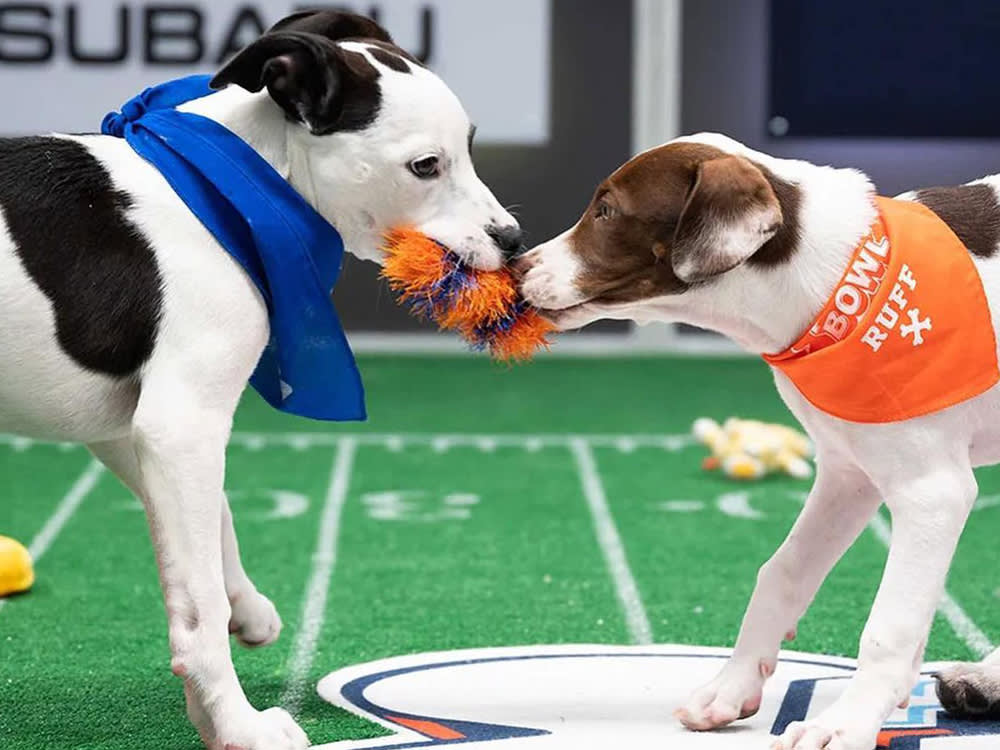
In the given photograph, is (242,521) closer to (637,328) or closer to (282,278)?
(282,278)

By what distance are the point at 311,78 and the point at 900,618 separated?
1.85m

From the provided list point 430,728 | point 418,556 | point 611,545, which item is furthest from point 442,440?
point 430,728

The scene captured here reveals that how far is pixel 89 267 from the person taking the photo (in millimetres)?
4133

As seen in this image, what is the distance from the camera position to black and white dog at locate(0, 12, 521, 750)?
4.11 m

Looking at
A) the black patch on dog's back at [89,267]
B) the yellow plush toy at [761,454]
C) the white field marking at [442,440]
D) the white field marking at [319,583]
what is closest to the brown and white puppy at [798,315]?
the black patch on dog's back at [89,267]

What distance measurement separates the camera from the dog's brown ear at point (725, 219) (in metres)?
4.01

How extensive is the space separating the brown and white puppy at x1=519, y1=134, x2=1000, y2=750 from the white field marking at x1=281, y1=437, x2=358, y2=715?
1191 millimetres

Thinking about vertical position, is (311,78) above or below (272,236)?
above

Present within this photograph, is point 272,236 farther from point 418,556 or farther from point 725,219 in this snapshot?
point 418,556

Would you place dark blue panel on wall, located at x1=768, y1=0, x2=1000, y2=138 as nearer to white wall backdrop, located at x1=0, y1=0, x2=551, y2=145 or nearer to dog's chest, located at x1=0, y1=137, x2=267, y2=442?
white wall backdrop, located at x1=0, y1=0, x2=551, y2=145

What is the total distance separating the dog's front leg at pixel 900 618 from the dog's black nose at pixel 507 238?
1108mm

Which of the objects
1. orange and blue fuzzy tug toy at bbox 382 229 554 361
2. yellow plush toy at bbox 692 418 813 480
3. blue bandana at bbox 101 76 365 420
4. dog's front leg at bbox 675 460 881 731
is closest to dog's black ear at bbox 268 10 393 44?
blue bandana at bbox 101 76 365 420

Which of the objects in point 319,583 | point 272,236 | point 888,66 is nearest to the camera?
point 272,236

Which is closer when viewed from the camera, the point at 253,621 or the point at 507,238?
the point at 507,238
